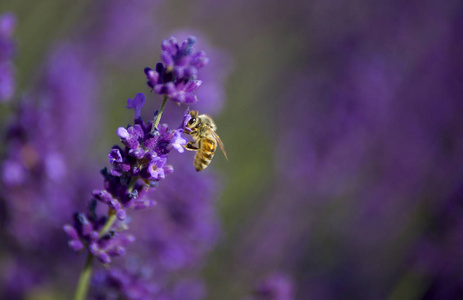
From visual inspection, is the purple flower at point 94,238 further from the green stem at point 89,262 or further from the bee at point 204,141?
the bee at point 204,141

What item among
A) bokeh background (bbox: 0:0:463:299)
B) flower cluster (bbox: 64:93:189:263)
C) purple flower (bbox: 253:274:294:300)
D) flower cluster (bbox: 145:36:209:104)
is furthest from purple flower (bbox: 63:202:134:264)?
bokeh background (bbox: 0:0:463:299)

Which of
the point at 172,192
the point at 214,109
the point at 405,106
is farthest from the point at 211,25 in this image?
the point at 172,192

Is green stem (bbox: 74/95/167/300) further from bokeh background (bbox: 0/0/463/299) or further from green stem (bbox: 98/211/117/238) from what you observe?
bokeh background (bbox: 0/0/463/299)

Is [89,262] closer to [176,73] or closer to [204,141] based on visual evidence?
[176,73]

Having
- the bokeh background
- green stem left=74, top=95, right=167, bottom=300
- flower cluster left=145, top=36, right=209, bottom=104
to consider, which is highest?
the bokeh background

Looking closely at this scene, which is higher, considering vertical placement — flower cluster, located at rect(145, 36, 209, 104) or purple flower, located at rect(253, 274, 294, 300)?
flower cluster, located at rect(145, 36, 209, 104)

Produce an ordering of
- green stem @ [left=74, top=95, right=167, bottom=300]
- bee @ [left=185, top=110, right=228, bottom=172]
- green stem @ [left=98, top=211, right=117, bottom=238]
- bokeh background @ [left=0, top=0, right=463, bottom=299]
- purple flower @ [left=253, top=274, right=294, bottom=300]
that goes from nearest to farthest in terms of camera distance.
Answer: green stem @ [left=74, top=95, right=167, bottom=300] < green stem @ [left=98, top=211, right=117, bottom=238] < purple flower @ [left=253, top=274, right=294, bottom=300] < bee @ [left=185, top=110, right=228, bottom=172] < bokeh background @ [left=0, top=0, right=463, bottom=299]

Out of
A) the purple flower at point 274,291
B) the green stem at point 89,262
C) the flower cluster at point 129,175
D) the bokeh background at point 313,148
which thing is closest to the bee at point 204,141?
the bokeh background at point 313,148
